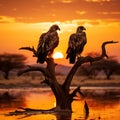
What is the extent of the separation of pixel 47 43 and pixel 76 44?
1.32 m

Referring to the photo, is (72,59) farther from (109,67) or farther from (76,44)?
(109,67)

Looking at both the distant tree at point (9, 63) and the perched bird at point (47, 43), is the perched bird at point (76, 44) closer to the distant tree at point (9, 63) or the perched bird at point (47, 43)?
the perched bird at point (47, 43)

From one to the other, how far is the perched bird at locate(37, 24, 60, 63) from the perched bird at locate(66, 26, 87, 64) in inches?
26.6

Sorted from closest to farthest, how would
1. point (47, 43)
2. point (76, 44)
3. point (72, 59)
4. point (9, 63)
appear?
point (47, 43) → point (76, 44) → point (72, 59) → point (9, 63)

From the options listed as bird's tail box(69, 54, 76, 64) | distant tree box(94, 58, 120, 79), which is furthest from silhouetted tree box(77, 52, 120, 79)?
bird's tail box(69, 54, 76, 64)

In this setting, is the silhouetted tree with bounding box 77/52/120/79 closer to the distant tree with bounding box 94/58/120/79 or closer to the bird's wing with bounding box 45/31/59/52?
the distant tree with bounding box 94/58/120/79

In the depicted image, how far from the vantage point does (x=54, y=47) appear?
3231 centimetres

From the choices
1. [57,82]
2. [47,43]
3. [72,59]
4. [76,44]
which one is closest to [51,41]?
[47,43]

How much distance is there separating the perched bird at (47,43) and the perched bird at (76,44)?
2.22ft

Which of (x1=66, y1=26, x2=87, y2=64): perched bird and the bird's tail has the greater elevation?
(x1=66, y1=26, x2=87, y2=64): perched bird

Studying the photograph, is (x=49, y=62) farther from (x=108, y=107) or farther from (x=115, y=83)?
(x=115, y=83)

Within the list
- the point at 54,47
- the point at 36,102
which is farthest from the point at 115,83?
the point at 54,47

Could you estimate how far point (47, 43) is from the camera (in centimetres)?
3198

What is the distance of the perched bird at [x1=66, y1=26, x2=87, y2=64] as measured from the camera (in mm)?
32469
